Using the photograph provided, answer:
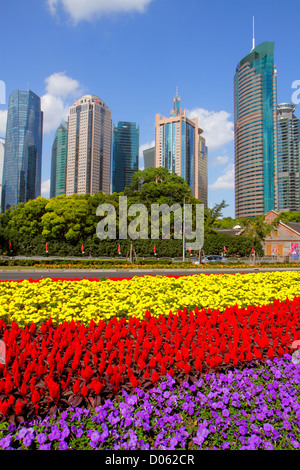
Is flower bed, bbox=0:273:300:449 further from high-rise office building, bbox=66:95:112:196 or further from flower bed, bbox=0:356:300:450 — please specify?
high-rise office building, bbox=66:95:112:196

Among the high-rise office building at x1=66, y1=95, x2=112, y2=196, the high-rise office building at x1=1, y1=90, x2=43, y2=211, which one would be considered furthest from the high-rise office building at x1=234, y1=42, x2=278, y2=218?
the high-rise office building at x1=1, y1=90, x2=43, y2=211

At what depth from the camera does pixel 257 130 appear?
380 feet

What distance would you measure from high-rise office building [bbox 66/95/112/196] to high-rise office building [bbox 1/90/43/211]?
1661 cm

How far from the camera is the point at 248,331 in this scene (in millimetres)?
4816

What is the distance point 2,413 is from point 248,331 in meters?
3.39

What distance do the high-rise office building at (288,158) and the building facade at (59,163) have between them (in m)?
96.2

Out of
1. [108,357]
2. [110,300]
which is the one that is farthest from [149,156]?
[108,357]

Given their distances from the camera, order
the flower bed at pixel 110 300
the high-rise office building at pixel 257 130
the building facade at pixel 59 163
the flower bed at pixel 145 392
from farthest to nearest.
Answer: the building facade at pixel 59 163 → the high-rise office building at pixel 257 130 → the flower bed at pixel 110 300 → the flower bed at pixel 145 392

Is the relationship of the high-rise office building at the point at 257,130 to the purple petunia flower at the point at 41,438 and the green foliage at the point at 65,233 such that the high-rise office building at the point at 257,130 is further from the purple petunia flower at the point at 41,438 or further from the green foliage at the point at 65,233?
the purple petunia flower at the point at 41,438

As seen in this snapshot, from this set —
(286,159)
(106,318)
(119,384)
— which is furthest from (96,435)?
(286,159)

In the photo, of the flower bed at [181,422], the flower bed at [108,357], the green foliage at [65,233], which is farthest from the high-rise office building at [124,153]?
the flower bed at [181,422]

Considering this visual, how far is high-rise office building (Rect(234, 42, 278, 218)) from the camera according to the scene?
113 metres

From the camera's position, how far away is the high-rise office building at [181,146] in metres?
136

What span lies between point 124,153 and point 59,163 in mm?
35129
